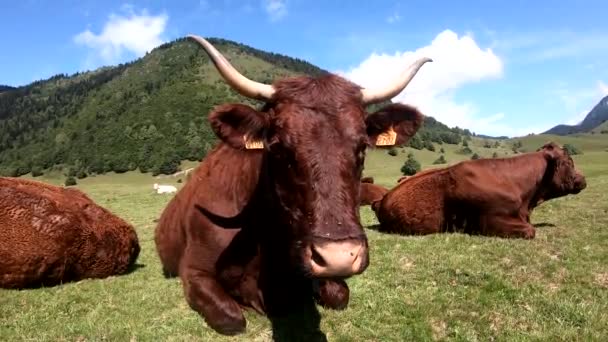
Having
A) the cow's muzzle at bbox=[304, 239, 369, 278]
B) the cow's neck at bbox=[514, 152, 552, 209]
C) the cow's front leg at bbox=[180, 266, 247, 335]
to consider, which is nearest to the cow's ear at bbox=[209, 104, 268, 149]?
the cow's muzzle at bbox=[304, 239, 369, 278]

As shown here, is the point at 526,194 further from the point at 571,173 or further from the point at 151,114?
the point at 151,114

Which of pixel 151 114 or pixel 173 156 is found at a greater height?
pixel 151 114

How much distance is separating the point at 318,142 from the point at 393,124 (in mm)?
1410

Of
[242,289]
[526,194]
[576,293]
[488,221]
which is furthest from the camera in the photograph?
[526,194]

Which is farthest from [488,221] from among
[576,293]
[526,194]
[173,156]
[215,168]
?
[173,156]

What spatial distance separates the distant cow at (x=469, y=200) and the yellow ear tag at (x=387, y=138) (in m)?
6.58

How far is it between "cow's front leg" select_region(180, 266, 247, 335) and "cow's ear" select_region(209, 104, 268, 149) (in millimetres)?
1708

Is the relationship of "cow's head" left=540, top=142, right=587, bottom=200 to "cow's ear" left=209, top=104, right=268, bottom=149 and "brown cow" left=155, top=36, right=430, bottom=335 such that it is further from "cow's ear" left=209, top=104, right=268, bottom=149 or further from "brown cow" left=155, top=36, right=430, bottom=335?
"cow's ear" left=209, top=104, right=268, bottom=149

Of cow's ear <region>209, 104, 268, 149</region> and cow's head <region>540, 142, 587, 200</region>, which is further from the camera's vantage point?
cow's head <region>540, 142, 587, 200</region>

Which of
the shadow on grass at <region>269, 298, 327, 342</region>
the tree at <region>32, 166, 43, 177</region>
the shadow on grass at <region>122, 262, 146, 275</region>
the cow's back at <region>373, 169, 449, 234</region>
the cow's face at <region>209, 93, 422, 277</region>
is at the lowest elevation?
the tree at <region>32, 166, 43, 177</region>

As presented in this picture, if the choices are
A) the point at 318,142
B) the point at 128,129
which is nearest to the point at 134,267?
the point at 318,142

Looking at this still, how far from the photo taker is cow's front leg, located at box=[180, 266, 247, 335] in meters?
5.74

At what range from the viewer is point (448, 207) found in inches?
473

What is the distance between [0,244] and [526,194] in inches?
414
